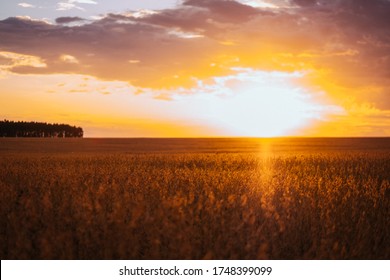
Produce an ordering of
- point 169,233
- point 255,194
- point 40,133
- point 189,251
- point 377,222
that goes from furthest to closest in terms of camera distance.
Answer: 1. point 40,133
2. point 255,194
3. point 377,222
4. point 169,233
5. point 189,251

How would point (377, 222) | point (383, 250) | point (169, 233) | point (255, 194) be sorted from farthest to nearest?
point (255, 194)
point (377, 222)
point (383, 250)
point (169, 233)

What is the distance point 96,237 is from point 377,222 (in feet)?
17.3

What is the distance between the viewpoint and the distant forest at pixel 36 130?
116 meters

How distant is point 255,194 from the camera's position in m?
9.83

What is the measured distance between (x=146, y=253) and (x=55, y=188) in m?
4.87

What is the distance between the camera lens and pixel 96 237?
6.13m

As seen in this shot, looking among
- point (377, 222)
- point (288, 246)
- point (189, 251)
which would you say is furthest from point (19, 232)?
point (377, 222)

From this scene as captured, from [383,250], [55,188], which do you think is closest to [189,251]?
[383,250]

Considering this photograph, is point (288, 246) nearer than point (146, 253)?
No

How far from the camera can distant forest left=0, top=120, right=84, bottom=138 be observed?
116m

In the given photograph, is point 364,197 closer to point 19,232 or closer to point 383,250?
point 383,250

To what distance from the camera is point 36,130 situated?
122 meters

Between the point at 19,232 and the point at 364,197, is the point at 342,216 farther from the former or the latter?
the point at 19,232

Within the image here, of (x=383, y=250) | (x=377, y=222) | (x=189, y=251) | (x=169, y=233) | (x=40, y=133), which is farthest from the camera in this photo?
(x=40, y=133)
